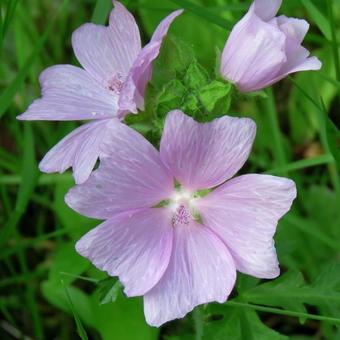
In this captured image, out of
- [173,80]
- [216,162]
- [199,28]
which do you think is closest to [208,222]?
[216,162]

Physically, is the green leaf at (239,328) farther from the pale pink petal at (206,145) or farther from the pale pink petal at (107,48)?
the pale pink petal at (107,48)

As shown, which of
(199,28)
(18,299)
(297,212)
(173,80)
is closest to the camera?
(173,80)

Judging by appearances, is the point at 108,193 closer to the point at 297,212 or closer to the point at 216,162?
the point at 216,162

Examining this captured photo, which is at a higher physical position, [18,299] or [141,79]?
[141,79]

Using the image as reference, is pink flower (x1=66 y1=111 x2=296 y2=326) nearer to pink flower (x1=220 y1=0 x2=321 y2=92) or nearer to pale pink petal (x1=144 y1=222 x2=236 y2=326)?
pale pink petal (x1=144 y1=222 x2=236 y2=326)

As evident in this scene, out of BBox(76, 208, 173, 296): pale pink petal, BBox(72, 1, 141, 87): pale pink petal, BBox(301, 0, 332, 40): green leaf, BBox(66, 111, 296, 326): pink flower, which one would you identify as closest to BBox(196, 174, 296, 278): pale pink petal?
BBox(66, 111, 296, 326): pink flower
